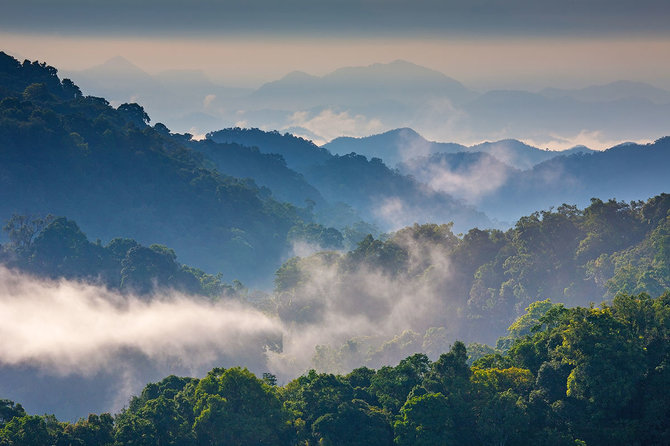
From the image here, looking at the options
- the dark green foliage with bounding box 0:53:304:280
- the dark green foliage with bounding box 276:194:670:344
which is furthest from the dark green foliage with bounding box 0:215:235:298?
the dark green foliage with bounding box 0:53:304:280

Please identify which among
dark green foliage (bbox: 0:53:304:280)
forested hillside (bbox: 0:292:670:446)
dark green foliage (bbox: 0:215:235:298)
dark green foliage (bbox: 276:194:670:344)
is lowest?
forested hillside (bbox: 0:292:670:446)

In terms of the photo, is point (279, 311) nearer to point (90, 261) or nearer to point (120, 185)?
point (90, 261)

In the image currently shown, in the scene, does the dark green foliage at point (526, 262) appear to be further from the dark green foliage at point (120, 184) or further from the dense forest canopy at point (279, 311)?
the dark green foliage at point (120, 184)

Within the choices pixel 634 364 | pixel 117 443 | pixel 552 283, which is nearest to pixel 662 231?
pixel 552 283

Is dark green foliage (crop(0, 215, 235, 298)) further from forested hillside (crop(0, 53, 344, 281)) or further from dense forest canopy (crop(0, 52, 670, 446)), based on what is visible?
forested hillside (crop(0, 53, 344, 281))

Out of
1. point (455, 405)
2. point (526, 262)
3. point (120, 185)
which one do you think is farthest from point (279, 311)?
point (455, 405)

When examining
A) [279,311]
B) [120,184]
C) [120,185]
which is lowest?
[279,311]

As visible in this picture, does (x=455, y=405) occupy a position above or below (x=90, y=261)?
below

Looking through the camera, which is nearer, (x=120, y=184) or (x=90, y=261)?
(x=90, y=261)

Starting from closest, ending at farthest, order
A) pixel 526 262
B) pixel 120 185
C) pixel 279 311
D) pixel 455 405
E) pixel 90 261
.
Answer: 1. pixel 455 405
2. pixel 526 262
3. pixel 90 261
4. pixel 279 311
5. pixel 120 185
